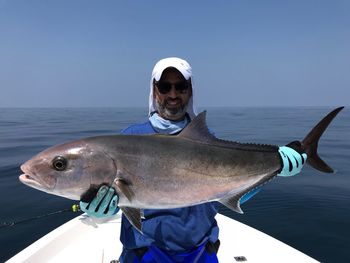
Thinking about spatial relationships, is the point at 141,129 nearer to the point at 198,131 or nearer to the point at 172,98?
the point at 172,98

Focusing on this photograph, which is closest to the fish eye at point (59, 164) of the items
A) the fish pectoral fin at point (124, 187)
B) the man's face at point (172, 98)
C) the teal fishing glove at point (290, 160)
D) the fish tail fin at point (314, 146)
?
the fish pectoral fin at point (124, 187)

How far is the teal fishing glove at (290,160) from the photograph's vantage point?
3.88 meters

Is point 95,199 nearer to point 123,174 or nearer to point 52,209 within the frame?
point 123,174

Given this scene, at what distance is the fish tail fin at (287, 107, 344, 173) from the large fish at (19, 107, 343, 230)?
993mm

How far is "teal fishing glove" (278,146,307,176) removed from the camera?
3.88 meters

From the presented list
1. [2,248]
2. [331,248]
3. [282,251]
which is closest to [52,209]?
[2,248]

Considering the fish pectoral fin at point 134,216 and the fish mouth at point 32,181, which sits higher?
the fish mouth at point 32,181

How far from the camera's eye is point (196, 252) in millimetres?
3801

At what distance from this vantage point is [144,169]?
331 cm

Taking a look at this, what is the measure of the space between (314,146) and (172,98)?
1866 mm

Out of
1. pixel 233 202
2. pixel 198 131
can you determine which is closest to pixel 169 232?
pixel 233 202

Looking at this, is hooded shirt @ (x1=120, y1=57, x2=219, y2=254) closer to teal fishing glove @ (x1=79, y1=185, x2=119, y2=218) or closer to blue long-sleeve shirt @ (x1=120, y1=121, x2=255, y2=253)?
blue long-sleeve shirt @ (x1=120, y1=121, x2=255, y2=253)

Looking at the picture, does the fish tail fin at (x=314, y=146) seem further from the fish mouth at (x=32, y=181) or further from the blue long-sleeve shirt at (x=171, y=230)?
the fish mouth at (x=32, y=181)

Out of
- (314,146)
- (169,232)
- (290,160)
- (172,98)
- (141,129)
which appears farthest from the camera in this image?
(172,98)
